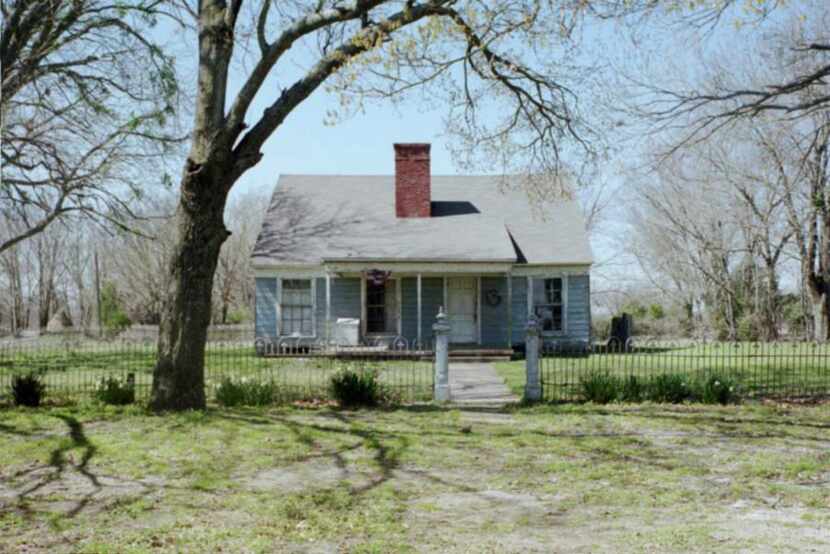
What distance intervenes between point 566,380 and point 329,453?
722 cm

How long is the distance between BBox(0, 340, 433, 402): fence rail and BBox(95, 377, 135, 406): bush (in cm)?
18

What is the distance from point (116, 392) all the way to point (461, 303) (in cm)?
1331

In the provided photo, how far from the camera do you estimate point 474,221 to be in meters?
25.4

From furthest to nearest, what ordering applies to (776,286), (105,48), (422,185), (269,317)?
(776,286) < (422,185) < (269,317) < (105,48)

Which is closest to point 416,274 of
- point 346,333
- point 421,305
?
point 421,305

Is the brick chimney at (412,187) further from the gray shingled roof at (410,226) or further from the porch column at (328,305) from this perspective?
the porch column at (328,305)

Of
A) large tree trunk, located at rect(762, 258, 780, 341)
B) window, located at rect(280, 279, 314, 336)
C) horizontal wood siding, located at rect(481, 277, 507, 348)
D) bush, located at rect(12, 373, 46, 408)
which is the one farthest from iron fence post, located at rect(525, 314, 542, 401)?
large tree trunk, located at rect(762, 258, 780, 341)

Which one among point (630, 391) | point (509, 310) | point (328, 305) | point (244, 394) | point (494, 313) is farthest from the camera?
point (494, 313)

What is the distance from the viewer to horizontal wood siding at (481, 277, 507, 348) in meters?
24.1

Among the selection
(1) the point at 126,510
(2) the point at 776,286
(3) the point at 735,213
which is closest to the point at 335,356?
(1) the point at 126,510

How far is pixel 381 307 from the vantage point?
24.4 m

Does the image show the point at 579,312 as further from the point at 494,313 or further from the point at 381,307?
the point at 381,307

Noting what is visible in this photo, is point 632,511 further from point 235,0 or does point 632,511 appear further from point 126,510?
point 235,0

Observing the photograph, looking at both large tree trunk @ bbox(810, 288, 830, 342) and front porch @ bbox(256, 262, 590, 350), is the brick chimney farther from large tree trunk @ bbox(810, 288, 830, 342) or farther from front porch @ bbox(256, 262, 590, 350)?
large tree trunk @ bbox(810, 288, 830, 342)
